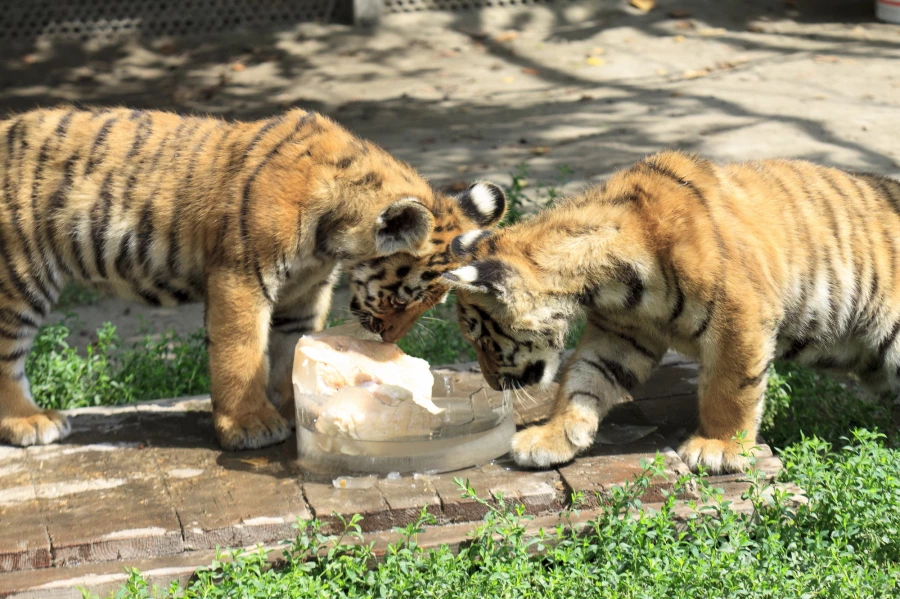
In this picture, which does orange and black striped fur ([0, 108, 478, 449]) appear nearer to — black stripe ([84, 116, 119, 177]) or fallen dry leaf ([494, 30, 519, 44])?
black stripe ([84, 116, 119, 177])

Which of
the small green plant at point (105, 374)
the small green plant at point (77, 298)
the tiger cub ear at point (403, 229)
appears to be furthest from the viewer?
the small green plant at point (77, 298)

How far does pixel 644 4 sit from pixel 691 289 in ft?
24.6

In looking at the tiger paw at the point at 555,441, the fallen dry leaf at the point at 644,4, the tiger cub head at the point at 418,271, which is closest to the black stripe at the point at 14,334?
the tiger cub head at the point at 418,271

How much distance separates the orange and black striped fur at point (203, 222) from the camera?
3.62 meters

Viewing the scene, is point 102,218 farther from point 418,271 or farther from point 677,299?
point 677,299

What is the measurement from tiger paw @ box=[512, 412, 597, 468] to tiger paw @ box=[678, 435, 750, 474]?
1.10 feet

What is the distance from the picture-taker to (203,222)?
12.3 feet

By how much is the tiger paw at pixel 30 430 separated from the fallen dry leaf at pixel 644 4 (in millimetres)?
7810

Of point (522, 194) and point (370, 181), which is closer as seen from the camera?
point (370, 181)

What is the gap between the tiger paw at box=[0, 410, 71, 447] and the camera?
3797 millimetres

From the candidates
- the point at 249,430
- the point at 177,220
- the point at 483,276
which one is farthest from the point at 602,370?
the point at 177,220

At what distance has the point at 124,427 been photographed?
157 inches

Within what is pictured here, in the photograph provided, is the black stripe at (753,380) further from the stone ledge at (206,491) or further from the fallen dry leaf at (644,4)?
the fallen dry leaf at (644,4)

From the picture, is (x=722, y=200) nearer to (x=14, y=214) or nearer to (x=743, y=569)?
(x=743, y=569)
